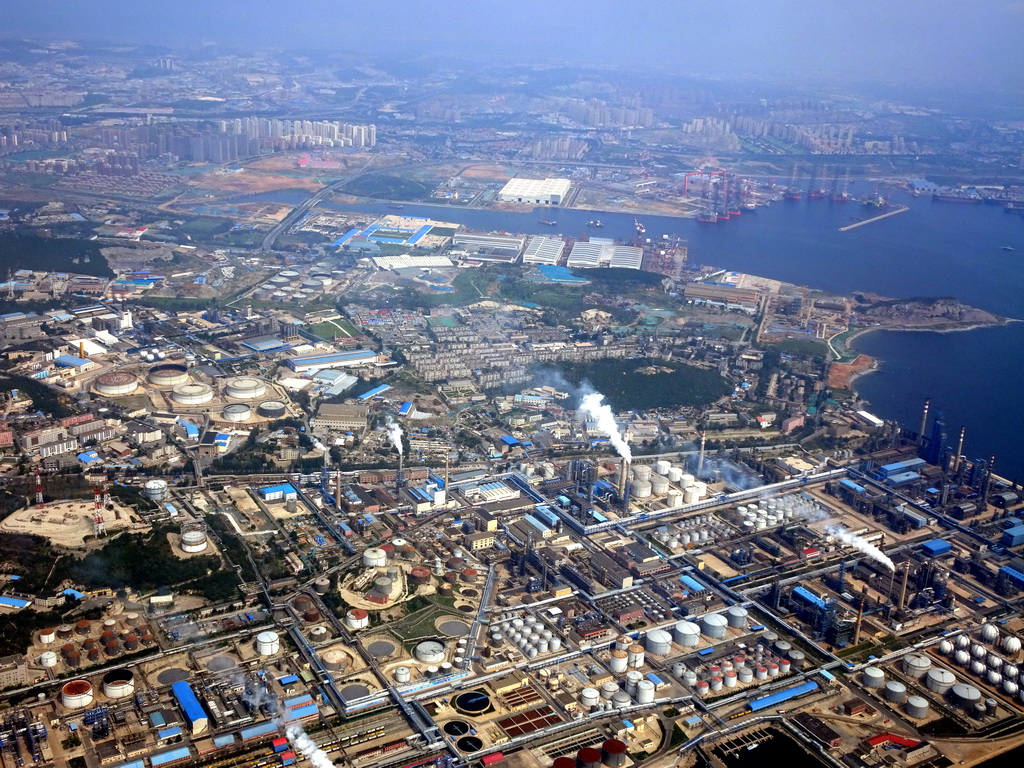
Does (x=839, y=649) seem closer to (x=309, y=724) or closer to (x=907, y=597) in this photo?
(x=907, y=597)

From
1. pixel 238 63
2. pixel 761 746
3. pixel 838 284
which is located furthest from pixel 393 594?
pixel 238 63

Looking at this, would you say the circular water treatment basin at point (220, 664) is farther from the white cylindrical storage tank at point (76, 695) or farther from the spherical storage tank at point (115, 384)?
the spherical storage tank at point (115, 384)

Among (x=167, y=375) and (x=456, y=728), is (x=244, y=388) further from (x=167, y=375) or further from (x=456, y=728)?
(x=456, y=728)

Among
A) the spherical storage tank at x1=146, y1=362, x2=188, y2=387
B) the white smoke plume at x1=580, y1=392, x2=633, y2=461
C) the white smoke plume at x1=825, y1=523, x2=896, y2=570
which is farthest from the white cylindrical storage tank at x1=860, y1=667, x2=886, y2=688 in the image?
the spherical storage tank at x1=146, y1=362, x2=188, y2=387

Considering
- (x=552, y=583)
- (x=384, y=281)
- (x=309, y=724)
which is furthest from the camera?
(x=384, y=281)

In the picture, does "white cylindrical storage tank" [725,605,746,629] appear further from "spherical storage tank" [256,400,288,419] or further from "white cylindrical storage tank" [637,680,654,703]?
"spherical storage tank" [256,400,288,419]

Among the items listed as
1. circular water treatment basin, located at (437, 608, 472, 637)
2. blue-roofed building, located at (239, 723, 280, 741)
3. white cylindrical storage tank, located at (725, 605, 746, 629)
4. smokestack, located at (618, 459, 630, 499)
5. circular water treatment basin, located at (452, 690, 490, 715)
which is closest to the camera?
blue-roofed building, located at (239, 723, 280, 741)
